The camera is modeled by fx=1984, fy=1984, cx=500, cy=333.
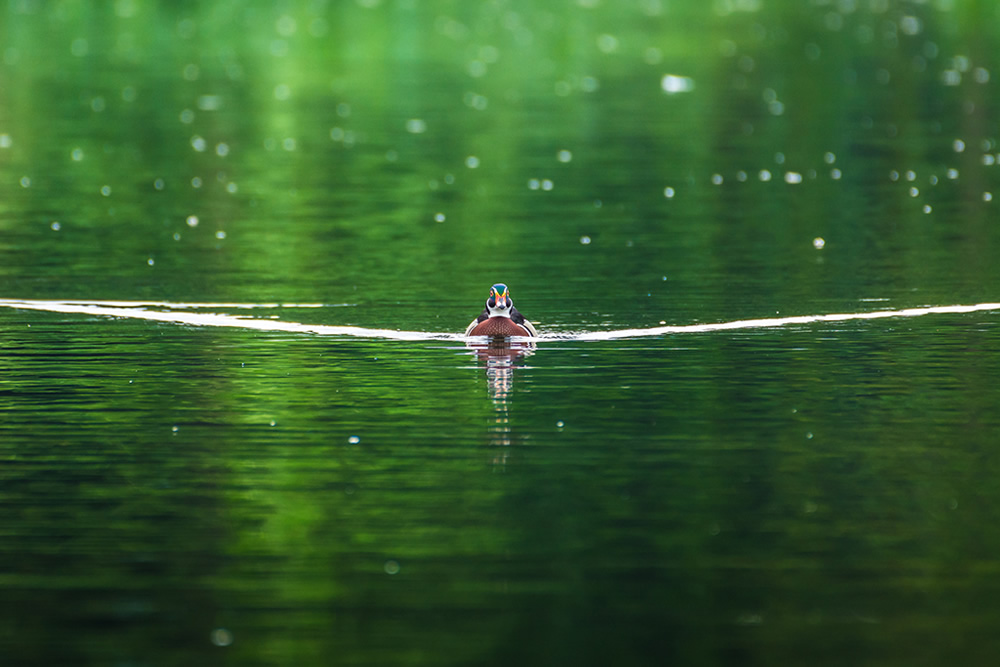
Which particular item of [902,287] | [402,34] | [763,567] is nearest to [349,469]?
[763,567]

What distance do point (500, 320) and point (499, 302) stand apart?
0.72 feet

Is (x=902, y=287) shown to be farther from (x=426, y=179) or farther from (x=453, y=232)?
(x=426, y=179)

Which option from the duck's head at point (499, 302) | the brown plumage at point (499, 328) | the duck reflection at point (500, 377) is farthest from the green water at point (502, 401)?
the duck's head at point (499, 302)

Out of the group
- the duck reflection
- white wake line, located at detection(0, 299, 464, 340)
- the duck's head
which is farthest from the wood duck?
white wake line, located at detection(0, 299, 464, 340)

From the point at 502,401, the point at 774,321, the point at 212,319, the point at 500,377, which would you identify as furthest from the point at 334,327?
the point at 774,321

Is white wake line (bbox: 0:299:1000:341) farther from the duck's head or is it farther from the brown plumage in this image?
the duck's head

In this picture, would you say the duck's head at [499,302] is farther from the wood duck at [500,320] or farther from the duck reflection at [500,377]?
the duck reflection at [500,377]

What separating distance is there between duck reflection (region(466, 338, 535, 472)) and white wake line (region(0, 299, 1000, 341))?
66 cm

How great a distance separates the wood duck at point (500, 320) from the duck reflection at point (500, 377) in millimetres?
117

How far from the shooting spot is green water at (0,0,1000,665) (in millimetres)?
11984

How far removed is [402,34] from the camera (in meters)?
77.5

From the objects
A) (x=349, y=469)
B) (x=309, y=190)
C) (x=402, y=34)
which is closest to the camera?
(x=349, y=469)

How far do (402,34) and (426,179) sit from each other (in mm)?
40493

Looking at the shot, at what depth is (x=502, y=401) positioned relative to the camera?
→ 18203 millimetres
